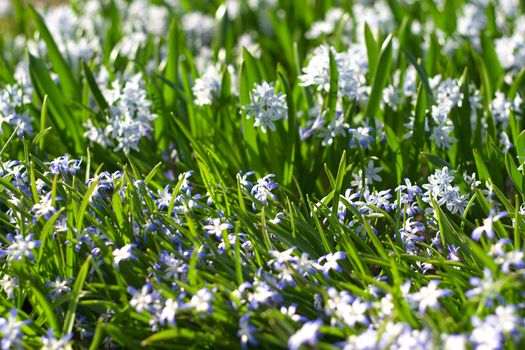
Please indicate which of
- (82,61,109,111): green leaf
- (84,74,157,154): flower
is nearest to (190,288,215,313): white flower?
(84,74,157,154): flower

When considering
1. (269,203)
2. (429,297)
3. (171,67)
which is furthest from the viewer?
(171,67)

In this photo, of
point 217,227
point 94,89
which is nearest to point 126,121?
point 94,89

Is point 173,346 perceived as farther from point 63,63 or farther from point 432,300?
point 63,63

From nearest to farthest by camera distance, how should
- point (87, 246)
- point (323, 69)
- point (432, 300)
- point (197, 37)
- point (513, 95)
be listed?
point (432, 300) < point (87, 246) < point (323, 69) < point (513, 95) < point (197, 37)

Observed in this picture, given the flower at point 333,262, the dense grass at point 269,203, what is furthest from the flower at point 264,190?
the flower at point 333,262

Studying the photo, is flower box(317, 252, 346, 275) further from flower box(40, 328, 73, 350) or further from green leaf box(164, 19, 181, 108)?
green leaf box(164, 19, 181, 108)

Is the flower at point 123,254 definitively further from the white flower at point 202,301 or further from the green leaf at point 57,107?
the green leaf at point 57,107

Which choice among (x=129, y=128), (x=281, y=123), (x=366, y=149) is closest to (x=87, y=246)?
(x=129, y=128)

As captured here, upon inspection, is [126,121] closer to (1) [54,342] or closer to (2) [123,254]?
(2) [123,254]
